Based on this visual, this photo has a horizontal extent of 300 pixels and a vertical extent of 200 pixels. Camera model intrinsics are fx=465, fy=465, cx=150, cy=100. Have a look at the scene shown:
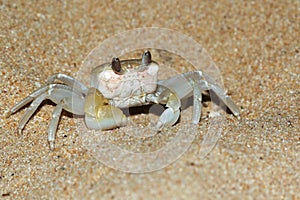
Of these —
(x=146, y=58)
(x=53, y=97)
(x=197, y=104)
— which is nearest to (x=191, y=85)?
(x=197, y=104)

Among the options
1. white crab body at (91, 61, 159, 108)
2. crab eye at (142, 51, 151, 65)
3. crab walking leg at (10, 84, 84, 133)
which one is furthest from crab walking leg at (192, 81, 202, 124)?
crab walking leg at (10, 84, 84, 133)

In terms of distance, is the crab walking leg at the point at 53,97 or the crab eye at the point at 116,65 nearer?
the crab eye at the point at 116,65

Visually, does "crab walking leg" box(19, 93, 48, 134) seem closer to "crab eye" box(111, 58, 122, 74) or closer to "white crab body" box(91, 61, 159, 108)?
"white crab body" box(91, 61, 159, 108)

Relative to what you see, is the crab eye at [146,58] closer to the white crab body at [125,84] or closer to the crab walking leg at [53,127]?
the white crab body at [125,84]

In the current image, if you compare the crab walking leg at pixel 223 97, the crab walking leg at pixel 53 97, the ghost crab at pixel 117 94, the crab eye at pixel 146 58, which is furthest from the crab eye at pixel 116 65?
the crab walking leg at pixel 223 97

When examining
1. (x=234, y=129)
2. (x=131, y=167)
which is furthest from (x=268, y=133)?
(x=131, y=167)

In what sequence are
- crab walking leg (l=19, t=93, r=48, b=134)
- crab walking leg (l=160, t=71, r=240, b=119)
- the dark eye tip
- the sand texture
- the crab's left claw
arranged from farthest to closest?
1. crab walking leg (l=160, t=71, r=240, b=119)
2. crab walking leg (l=19, t=93, r=48, b=134)
3. the crab's left claw
4. the dark eye tip
5. the sand texture

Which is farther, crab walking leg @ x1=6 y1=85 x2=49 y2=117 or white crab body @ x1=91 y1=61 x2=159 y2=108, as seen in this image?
crab walking leg @ x1=6 y1=85 x2=49 y2=117

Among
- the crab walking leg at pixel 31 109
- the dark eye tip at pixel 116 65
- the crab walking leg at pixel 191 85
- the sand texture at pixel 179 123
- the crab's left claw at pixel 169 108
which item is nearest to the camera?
the sand texture at pixel 179 123
